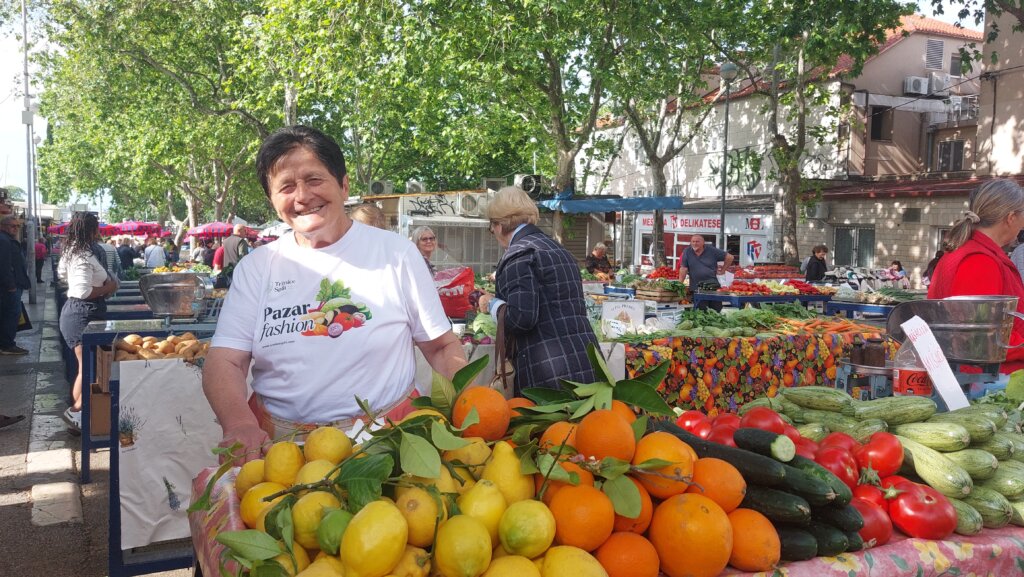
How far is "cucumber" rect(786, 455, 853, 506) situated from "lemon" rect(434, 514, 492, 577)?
873 millimetres

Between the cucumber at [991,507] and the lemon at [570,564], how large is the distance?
4.64 ft

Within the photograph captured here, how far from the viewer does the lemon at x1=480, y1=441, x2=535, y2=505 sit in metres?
1.62

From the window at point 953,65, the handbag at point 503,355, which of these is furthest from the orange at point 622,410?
the window at point 953,65

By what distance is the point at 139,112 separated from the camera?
26.8 m

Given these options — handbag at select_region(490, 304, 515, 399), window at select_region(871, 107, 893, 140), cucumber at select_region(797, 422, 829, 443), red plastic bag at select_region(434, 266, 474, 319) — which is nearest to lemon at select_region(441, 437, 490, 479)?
cucumber at select_region(797, 422, 829, 443)

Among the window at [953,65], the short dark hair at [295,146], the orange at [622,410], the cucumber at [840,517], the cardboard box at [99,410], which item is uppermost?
the window at [953,65]

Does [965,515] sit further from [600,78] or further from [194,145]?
[194,145]

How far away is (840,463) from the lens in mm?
2117

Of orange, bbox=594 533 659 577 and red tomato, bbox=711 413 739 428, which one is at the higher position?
red tomato, bbox=711 413 739 428

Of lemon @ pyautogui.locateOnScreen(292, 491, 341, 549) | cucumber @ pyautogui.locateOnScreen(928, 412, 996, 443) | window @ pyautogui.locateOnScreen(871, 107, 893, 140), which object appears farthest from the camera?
window @ pyautogui.locateOnScreen(871, 107, 893, 140)

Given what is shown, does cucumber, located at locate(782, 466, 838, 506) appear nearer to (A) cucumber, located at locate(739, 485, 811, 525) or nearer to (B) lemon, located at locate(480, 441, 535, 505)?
(A) cucumber, located at locate(739, 485, 811, 525)

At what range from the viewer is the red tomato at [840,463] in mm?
2107

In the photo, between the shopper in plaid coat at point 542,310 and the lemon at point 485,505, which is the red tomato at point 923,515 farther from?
the shopper in plaid coat at point 542,310

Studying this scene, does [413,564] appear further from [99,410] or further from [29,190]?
[29,190]
